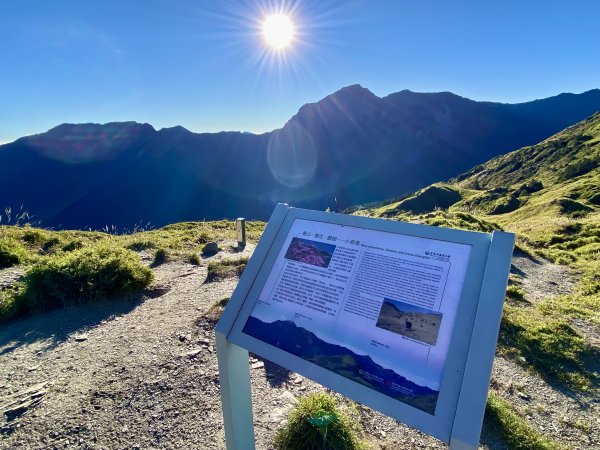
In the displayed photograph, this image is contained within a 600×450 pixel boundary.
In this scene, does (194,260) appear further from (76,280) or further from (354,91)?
(354,91)

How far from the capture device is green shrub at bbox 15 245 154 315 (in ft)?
19.6

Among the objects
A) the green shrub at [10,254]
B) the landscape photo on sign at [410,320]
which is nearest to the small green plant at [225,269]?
the green shrub at [10,254]

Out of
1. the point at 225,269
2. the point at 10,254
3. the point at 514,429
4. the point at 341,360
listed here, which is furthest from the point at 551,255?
the point at 10,254

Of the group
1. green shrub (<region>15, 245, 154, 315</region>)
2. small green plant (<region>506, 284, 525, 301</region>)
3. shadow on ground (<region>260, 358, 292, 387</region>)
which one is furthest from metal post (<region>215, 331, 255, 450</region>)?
small green plant (<region>506, 284, 525, 301</region>)

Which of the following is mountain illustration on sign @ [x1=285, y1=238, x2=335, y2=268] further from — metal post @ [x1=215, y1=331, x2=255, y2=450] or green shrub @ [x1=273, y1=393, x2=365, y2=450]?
green shrub @ [x1=273, y1=393, x2=365, y2=450]

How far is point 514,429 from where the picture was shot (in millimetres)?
3691

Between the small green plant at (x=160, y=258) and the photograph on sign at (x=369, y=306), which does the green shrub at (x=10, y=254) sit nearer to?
the small green plant at (x=160, y=258)

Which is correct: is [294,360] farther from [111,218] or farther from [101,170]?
[101,170]

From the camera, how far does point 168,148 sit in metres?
145

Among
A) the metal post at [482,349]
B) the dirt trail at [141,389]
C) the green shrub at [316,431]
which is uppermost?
the metal post at [482,349]

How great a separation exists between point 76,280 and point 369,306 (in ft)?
21.1

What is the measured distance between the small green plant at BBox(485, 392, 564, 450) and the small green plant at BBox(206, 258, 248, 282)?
20.3 ft

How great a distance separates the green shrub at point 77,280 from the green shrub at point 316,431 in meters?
5.07

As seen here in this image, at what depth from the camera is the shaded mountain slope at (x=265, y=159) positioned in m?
119
